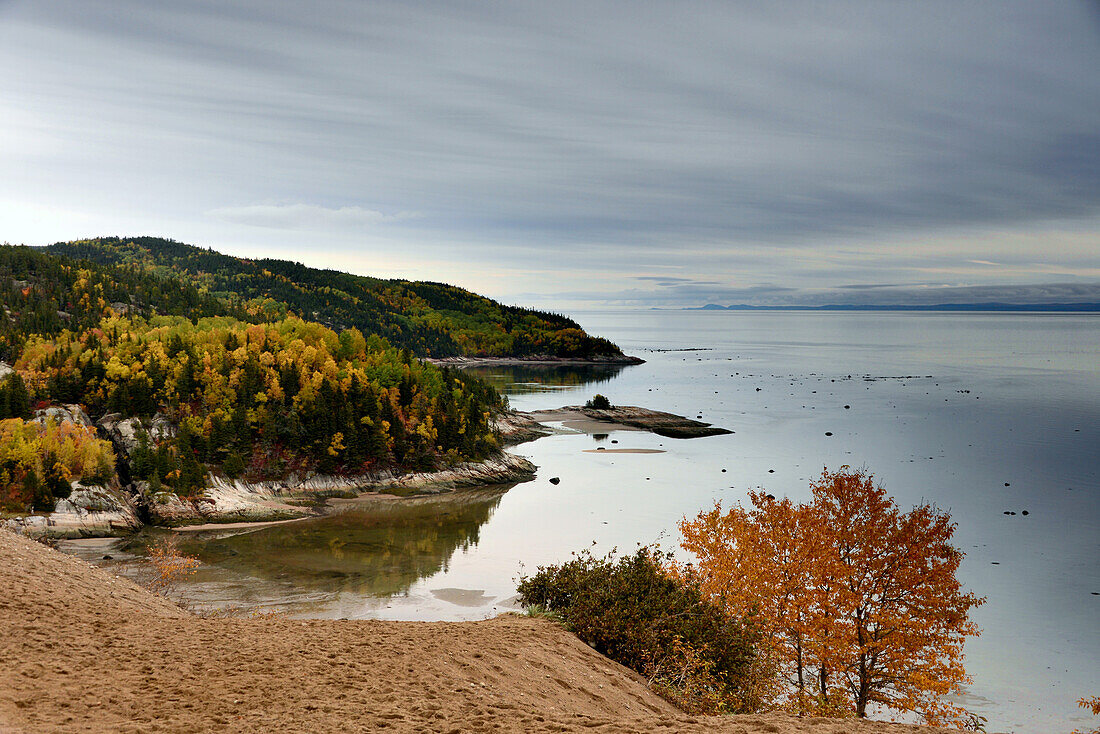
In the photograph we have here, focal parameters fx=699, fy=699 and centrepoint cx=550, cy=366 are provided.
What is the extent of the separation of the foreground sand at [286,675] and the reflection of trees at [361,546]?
24.3 m

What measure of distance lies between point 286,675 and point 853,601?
79.2ft

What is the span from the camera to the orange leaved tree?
29234 mm

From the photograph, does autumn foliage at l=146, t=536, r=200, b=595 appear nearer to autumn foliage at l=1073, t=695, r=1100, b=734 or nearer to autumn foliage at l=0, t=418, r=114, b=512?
autumn foliage at l=0, t=418, r=114, b=512

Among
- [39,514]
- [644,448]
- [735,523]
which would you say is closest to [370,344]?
[644,448]

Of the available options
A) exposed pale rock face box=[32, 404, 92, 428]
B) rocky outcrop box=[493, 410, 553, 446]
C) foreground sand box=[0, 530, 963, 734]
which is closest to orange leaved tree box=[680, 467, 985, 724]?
foreground sand box=[0, 530, 963, 734]

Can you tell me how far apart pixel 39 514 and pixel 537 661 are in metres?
52.4

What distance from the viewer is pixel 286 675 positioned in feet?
52.6

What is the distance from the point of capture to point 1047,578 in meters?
48.2

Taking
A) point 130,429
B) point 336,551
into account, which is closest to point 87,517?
point 130,429

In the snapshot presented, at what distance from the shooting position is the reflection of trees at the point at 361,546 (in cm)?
4722

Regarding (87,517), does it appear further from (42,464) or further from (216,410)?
(216,410)

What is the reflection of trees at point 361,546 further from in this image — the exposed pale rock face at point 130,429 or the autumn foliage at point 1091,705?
the autumn foliage at point 1091,705

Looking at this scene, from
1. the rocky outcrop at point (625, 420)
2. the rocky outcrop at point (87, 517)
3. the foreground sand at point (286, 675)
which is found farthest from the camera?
the rocky outcrop at point (625, 420)

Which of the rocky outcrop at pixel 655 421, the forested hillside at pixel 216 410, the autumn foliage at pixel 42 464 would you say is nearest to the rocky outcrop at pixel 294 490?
the forested hillside at pixel 216 410
